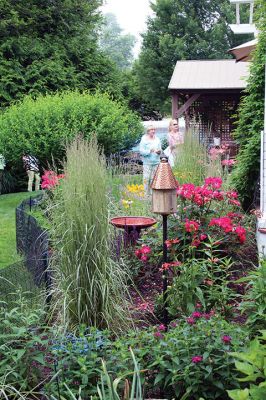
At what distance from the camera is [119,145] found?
1245 centimetres

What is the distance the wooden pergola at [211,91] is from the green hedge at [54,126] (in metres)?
6.79

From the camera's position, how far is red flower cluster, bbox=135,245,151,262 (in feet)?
16.3

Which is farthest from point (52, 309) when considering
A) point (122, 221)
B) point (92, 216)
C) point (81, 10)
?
point (81, 10)

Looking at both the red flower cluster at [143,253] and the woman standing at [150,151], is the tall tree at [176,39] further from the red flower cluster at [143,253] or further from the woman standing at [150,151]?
the red flower cluster at [143,253]

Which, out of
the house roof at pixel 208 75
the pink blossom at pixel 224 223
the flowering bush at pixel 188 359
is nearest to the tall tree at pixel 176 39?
the house roof at pixel 208 75

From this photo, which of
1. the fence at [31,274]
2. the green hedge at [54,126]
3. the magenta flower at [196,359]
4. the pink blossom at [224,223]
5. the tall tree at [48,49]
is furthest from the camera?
the tall tree at [48,49]

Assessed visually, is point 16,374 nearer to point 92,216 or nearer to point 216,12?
point 92,216

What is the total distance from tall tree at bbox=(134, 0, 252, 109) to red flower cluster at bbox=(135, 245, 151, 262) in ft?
84.7

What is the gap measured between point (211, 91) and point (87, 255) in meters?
15.7

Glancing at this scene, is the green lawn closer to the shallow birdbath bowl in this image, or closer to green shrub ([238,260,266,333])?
the shallow birdbath bowl

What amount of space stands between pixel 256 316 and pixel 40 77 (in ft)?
52.4

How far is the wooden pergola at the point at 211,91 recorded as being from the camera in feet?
61.5

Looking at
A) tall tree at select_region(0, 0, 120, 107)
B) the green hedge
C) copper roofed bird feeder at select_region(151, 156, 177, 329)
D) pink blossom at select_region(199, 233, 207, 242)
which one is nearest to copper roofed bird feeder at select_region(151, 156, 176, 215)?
copper roofed bird feeder at select_region(151, 156, 177, 329)

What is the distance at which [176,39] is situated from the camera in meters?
31.3
